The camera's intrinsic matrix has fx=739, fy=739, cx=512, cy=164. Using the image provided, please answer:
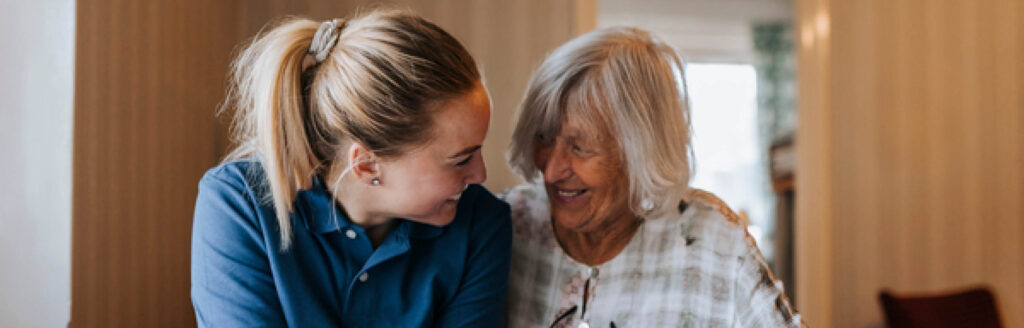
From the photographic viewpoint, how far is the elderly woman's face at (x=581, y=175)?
1438 mm

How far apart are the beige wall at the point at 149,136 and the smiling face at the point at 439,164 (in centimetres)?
75

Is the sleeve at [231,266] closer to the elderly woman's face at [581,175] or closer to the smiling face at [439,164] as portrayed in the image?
the smiling face at [439,164]

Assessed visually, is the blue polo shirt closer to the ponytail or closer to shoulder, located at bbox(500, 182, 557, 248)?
the ponytail

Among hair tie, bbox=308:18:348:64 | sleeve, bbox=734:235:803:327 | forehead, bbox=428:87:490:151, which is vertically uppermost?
hair tie, bbox=308:18:348:64

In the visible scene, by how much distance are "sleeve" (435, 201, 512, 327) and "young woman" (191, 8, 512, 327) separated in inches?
2.2

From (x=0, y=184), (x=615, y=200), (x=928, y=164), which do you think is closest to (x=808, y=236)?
(x=928, y=164)

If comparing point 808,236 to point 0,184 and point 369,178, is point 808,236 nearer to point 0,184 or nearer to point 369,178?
point 369,178

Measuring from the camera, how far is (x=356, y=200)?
1.23 m

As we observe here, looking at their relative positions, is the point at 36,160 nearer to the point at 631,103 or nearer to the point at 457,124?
the point at 457,124

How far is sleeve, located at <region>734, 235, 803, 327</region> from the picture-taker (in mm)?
1377

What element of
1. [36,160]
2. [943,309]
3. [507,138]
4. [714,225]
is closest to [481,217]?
[714,225]

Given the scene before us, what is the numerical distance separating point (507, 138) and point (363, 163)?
136 centimetres

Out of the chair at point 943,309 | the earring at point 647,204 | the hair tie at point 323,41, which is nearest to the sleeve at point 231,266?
Answer: the hair tie at point 323,41

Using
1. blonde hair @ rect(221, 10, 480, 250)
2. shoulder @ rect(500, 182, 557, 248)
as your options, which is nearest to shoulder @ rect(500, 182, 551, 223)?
shoulder @ rect(500, 182, 557, 248)
